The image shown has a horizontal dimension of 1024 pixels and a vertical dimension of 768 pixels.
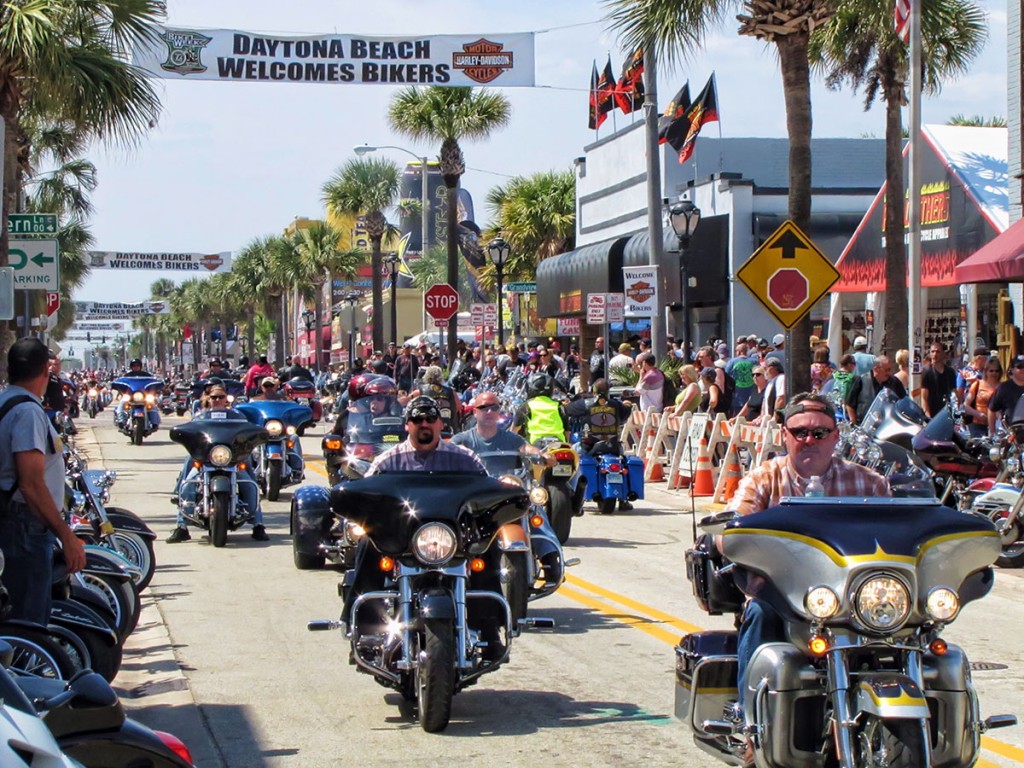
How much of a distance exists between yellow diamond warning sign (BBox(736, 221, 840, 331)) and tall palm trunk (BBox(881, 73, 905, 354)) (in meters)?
11.9

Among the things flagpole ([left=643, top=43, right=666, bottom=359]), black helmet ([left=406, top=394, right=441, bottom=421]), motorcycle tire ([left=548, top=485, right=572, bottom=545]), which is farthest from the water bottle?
flagpole ([left=643, top=43, right=666, bottom=359])

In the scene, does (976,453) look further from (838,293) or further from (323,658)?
(838,293)

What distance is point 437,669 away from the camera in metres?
7.37

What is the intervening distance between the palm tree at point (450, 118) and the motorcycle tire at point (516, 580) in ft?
105

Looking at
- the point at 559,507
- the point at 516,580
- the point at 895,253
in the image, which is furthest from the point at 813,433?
the point at 895,253

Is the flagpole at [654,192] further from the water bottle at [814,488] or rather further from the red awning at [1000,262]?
the water bottle at [814,488]

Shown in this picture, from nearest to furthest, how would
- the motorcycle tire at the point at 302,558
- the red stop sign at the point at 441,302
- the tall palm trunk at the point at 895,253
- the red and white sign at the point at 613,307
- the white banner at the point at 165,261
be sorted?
1. the motorcycle tire at the point at 302,558
2. the red and white sign at the point at 613,307
3. the tall palm trunk at the point at 895,253
4. the red stop sign at the point at 441,302
5. the white banner at the point at 165,261

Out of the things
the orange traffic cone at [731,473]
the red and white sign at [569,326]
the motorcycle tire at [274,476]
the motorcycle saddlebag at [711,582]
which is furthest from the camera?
the red and white sign at [569,326]

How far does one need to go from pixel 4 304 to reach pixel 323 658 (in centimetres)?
823

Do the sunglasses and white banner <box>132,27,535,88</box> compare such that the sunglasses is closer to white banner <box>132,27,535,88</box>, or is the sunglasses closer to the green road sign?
the green road sign

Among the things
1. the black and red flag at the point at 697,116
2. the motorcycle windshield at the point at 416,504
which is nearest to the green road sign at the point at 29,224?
the motorcycle windshield at the point at 416,504

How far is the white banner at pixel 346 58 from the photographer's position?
23.4 m

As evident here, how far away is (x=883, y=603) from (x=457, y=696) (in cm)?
375

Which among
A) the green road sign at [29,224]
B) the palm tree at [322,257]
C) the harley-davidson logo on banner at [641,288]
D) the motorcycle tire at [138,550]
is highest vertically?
the palm tree at [322,257]
